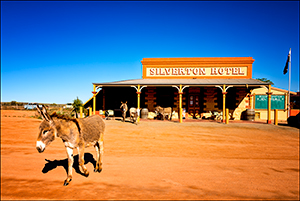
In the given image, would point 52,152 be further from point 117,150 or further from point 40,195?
point 40,195

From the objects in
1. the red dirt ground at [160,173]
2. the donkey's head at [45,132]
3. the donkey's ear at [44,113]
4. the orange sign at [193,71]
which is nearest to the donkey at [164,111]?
the orange sign at [193,71]

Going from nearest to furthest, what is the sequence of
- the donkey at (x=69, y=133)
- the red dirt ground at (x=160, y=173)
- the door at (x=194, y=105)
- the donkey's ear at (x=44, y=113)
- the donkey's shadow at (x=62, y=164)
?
1. the donkey's ear at (x=44, y=113)
2. the donkey at (x=69, y=133)
3. the red dirt ground at (x=160, y=173)
4. the donkey's shadow at (x=62, y=164)
5. the door at (x=194, y=105)

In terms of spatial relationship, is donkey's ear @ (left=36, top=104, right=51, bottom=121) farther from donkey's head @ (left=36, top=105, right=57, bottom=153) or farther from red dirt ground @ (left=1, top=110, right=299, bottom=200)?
red dirt ground @ (left=1, top=110, right=299, bottom=200)

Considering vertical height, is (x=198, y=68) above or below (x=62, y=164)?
above

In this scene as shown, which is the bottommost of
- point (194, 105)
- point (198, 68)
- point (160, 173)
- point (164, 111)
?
point (160, 173)

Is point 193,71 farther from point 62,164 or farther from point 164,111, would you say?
point 62,164

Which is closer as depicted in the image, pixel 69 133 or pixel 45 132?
pixel 45 132

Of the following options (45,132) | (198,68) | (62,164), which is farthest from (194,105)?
(45,132)

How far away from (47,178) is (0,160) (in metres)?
2.44

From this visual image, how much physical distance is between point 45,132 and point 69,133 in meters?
0.39

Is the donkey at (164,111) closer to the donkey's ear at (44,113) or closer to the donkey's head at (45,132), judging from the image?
the donkey's head at (45,132)

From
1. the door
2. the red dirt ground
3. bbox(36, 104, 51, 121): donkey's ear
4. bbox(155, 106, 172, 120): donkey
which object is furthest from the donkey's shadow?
the door

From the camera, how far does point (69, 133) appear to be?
294cm

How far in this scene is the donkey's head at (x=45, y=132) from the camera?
8.51 ft
